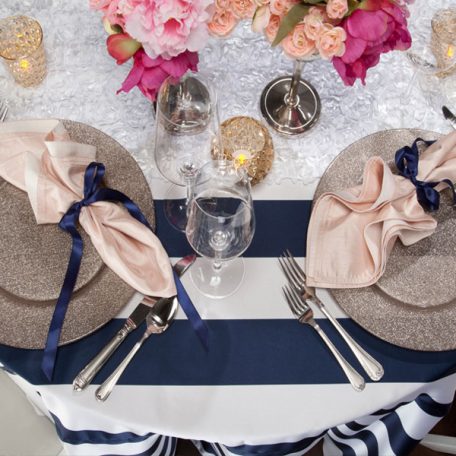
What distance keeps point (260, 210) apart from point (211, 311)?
0.20 meters

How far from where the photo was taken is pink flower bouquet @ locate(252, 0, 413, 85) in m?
0.79

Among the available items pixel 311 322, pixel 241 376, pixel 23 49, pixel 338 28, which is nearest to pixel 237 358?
pixel 241 376

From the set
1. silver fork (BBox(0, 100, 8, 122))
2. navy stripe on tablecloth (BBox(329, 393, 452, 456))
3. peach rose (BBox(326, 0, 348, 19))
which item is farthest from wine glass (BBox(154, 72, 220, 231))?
navy stripe on tablecloth (BBox(329, 393, 452, 456))

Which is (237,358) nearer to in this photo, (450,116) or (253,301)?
(253,301)

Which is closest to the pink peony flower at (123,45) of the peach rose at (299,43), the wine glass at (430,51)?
the peach rose at (299,43)

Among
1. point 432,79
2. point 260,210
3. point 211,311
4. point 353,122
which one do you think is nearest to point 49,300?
point 211,311

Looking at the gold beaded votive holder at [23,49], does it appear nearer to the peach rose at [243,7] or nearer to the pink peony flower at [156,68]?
the pink peony flower at [156,68]

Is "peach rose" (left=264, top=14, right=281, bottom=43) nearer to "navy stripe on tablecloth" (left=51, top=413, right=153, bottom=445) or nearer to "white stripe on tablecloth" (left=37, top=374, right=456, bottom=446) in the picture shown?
"white stripe on tablecloth" (left=37, top=374, right=456, bottom=446)

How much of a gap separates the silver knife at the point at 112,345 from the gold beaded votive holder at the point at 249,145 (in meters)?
0.29

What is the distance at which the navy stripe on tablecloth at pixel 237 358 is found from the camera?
2.89 ft

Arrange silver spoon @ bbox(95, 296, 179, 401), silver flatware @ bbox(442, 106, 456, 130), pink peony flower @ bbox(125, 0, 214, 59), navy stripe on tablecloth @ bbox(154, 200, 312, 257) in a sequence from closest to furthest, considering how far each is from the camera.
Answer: pink peony flower @ bbox(125, 0, 214, 59) → silver spoon @ bbox(95, 296, 179, 401) → navy stripe on tablecloth @ bbox(154, 200, 312, 257) → silver flatware @ bbox(442, 106, 456, 130)

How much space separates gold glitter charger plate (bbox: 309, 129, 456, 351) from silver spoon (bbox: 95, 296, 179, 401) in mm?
261

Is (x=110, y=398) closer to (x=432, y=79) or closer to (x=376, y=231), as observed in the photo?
Answer: (x=376, y=231)

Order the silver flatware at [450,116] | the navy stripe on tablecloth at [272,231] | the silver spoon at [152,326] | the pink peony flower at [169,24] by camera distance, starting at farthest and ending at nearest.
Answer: the silver flatware at [450,116] < the navy stripe on tablecloth at [272,231] < the silver spoon at [152,326] < the pink peony flower at [169,24]
